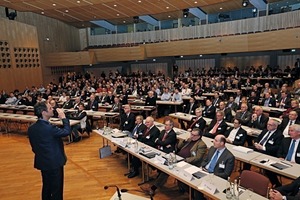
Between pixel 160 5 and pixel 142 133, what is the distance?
47.8 feet

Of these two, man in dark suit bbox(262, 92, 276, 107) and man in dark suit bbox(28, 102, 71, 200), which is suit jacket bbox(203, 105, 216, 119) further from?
man in dark suit bbox(28, 102, 71, 200)

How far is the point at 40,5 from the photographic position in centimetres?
1828

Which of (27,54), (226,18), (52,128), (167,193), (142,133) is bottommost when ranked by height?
(167,193)

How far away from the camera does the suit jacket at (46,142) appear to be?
4038 millimetres

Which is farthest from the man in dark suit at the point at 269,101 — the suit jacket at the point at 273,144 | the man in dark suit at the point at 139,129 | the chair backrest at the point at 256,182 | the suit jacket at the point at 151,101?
the chair backrest at the point at 256,182

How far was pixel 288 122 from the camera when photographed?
6977 millimetres

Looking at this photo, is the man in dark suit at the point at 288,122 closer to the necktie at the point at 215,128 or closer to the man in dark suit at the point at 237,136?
the man in dark suit at the point at 237,136

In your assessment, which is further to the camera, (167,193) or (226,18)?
(226,18)

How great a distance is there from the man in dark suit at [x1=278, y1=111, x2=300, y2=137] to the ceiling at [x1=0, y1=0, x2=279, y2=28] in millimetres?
13502

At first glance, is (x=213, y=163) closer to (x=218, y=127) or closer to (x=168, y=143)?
(x=168, y=143)

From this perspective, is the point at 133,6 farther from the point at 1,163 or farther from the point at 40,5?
the point at 1,163

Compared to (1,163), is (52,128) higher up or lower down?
higher up

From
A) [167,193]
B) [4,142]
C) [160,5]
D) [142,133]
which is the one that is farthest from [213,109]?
[160,5]

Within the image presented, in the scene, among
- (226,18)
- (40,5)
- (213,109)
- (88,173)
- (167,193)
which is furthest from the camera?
(226,18)
